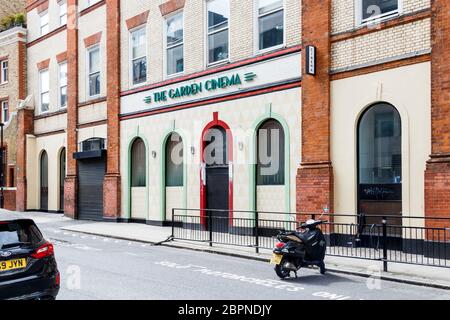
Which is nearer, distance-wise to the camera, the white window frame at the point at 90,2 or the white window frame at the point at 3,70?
the white window frame at the point at 90,2

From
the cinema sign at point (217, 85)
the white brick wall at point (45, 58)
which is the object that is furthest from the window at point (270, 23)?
the white brick wall at point (45, 58)

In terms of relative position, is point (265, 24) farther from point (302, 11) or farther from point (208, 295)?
point (208, 295)

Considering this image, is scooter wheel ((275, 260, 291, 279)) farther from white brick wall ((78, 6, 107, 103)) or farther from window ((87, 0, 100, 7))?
window ((87, 0, 100, 7))

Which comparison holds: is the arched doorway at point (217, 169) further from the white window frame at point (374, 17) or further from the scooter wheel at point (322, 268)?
the scooter wheel at point (322, 268)

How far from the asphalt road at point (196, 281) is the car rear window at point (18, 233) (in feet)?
4.52

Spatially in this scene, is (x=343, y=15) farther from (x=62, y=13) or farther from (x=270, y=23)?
(x=62, y=13)

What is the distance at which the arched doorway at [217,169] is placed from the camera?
17438 millimetres

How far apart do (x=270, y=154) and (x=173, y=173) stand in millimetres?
5250

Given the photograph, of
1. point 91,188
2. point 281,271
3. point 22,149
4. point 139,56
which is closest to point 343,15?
point 281,271

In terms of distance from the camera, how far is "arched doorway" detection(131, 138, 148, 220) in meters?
21.6

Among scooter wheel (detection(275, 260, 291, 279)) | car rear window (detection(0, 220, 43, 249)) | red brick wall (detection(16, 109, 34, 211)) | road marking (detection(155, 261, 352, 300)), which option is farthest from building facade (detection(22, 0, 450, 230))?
car rear window (detection(0, 220, 43, 249))

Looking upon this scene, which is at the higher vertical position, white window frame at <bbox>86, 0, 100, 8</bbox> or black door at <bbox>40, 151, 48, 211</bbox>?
white window frame at <bbox>86, 0, 100, 8</bbox>

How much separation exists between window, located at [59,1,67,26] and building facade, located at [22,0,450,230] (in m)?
0.19
